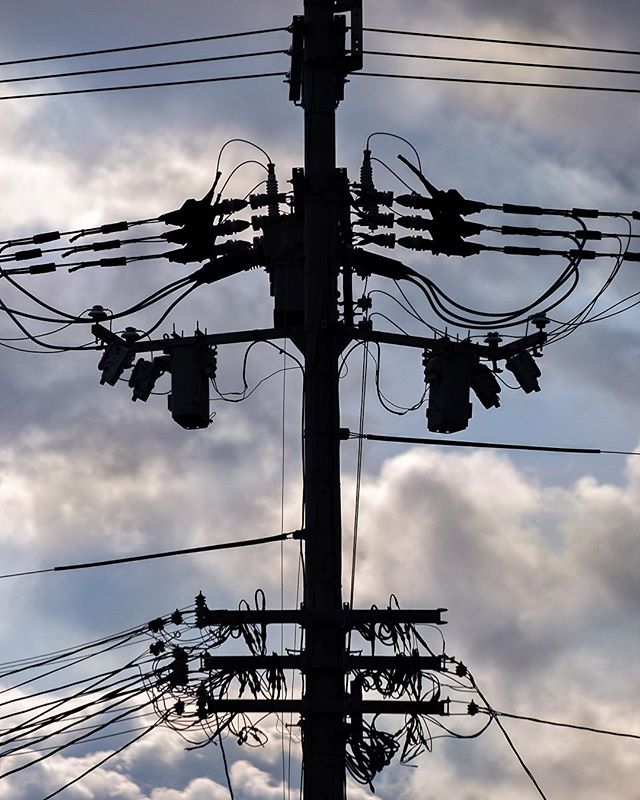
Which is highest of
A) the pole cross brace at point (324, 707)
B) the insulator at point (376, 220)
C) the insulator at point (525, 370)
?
the insulator at point (376, 220)

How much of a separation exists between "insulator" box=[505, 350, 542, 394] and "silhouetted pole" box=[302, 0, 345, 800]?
7.31 ft

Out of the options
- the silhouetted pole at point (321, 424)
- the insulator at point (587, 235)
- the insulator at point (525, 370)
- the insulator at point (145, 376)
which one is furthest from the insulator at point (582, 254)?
the insulator at point (145, 376)

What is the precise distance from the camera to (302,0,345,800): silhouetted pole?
18797 millimetres

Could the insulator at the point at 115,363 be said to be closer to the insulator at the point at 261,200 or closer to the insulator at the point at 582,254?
the insulator at the point at 261,200

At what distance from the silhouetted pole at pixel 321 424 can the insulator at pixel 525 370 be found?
223cm

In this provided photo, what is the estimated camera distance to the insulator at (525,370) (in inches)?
816

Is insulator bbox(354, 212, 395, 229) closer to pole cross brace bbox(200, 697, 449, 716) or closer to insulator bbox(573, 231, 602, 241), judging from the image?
insulator bbox(573, 231, 602, 241)

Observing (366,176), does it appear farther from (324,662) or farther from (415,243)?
(324,662)

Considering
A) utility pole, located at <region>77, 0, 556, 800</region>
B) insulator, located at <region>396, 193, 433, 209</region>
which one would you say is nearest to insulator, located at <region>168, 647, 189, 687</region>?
utility pole, located at <region>77, 0, 556, 800</region>

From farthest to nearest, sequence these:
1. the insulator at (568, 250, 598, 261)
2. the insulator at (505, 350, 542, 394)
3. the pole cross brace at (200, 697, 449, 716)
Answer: the insulator at (568, 250, 598, 261) < the insulator at (505, 350, 542, 394) < the pole cross brace at (200, 697, 449, 716)

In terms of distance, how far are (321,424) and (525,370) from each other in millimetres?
2686

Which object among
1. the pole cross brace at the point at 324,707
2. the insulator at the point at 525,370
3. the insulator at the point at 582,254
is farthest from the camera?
the insulator at the point at 582,254

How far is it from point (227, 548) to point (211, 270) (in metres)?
3.52

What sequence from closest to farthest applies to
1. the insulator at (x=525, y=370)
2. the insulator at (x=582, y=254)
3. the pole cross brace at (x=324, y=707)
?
1. the pole cross brace at (x=324, y=707)
2. the insulator at (x=525, y=370)
3. the insulator at (x=582, y=254)
